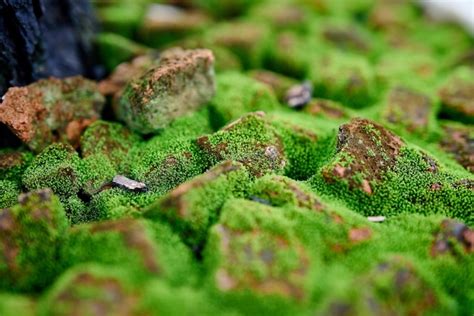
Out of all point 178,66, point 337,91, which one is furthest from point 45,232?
point 337,91

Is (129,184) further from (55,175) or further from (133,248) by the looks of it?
(133,248)

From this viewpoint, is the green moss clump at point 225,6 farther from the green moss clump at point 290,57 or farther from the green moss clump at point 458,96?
the green moss clump at point 458,96

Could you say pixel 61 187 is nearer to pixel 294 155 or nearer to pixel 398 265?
pixel 294 155

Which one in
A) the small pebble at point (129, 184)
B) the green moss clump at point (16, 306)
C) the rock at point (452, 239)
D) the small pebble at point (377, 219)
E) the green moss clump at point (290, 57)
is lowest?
the green moss clump at point (16, 306)

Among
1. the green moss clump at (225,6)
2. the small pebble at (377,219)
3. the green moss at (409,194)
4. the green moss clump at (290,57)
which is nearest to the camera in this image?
the small pebble at (377,219)

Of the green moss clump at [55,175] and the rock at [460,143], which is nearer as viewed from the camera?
the green moss clump at [55,175]

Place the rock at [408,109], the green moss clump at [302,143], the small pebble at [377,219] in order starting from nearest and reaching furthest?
the small pebble at [377,219] < the green moss clump at [302,143] < the rock at [408,109]

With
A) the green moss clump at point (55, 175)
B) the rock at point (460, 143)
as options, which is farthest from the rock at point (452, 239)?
the green moss clump at point (55, 175)

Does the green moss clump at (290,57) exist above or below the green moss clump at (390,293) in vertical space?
above

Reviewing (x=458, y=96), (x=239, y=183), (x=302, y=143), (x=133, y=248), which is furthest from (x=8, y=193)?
(x=458, y=96)
